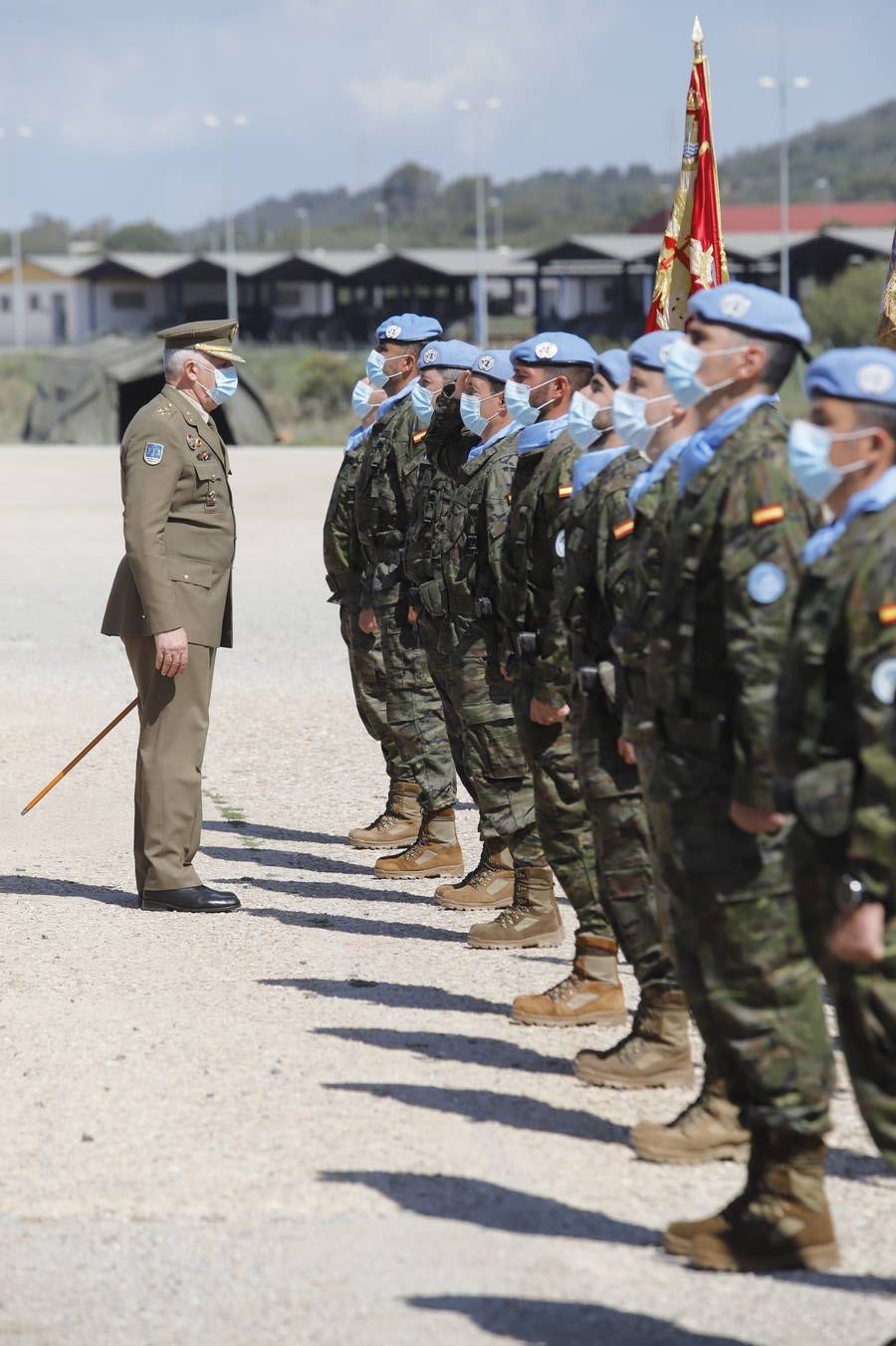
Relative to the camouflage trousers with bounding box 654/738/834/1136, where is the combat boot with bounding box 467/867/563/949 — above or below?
below

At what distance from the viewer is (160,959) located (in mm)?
7078

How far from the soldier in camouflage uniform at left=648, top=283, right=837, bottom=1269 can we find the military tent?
31256 millimetres

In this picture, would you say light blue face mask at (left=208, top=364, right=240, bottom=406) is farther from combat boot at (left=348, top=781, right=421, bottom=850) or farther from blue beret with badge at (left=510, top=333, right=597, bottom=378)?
combat boot at (left=348, top=781, right=421, bottom=850)

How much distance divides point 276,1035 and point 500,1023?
719mm

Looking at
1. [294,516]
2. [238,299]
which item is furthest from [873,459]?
[238,299]

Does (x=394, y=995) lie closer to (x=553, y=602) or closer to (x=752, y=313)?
(x=553, y=602)

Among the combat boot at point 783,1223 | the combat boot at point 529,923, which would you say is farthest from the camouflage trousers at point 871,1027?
the combat boot at point 529,923

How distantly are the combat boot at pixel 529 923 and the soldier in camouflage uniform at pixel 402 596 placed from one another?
52.4 inches

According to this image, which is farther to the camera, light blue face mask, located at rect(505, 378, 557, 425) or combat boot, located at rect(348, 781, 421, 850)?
combat boot, located at rect(348, 781, 421, 850)

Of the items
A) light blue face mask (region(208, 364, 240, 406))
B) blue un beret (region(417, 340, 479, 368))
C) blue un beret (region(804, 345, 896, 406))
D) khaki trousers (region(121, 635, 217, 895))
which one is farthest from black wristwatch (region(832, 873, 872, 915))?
blue un beret (region(417, 340, 479, 368))

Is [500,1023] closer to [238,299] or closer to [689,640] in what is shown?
[689,640]

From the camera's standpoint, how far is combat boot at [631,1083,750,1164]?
195 inches

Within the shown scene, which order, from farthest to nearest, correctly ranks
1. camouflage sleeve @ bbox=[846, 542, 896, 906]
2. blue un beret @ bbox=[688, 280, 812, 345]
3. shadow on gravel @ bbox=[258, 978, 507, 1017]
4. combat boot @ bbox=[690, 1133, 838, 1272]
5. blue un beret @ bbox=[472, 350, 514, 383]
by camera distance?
blue un beret @ bbox=[472, 350, 514, 383] → shadow on gravel @ bbox=[258, 978, 507, 1017] → blue un beret @ bbox=[688, 280, 812, 345] → combat boot @ bbox=[690, 1133, 838, 1272] → camouflage sleeve @ bbox=[846, 542, 896, 906]

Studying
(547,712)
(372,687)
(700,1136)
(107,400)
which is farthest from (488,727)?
(107,400)
